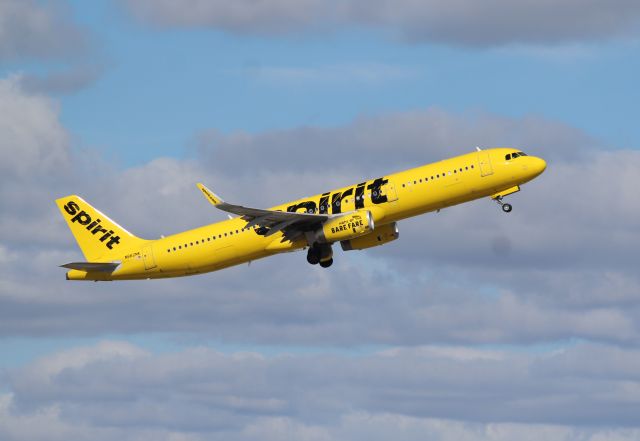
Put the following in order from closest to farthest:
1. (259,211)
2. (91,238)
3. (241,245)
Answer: (259,211) < (241,245) < (91,238)

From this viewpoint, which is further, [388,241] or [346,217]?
[388,241]

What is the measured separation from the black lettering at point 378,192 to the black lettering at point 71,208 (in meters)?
27.3


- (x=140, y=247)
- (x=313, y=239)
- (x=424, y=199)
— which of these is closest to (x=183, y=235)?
(x=140, y=247)

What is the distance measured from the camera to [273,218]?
92.4 m

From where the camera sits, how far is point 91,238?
104562mm

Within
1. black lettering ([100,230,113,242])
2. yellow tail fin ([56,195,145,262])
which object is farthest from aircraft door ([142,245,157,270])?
black lettering ([100,230,113,242])

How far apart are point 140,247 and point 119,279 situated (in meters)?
3.24

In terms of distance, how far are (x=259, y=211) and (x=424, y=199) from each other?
1163 centimetres

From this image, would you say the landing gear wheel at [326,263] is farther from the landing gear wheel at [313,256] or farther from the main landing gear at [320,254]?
the landing gear wheel at [313,256]

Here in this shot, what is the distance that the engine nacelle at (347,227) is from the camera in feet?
301

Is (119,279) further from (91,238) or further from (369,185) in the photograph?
(369,185)

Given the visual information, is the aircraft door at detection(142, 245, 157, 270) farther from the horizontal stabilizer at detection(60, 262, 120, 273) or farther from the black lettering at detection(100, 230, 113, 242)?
the black lettering at detection(100, 230, 113, 242)

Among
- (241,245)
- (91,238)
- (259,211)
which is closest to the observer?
(259,211)

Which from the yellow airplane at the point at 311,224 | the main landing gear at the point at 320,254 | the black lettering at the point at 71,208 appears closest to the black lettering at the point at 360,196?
the yellow airplane at the point at 311,224
